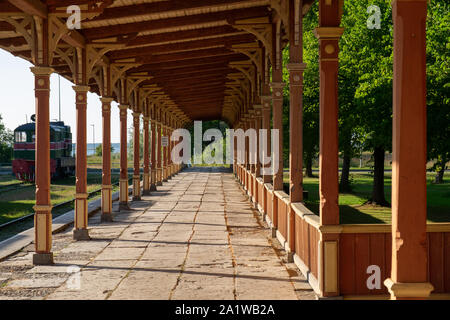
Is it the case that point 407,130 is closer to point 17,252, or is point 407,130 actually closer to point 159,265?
point 159,265

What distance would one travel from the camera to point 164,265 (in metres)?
9.51

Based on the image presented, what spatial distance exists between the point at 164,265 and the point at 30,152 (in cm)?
2757

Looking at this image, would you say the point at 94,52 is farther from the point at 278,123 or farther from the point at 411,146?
the point at 411,146

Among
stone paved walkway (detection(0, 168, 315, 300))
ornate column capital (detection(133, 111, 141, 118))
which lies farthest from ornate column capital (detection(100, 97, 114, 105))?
ornate column capital (detection(133, 111, 141, 118))

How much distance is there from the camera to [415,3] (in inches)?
167

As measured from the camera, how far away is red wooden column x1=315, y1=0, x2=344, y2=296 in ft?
22.3

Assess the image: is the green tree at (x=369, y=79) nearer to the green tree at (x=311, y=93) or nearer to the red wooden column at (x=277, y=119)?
the green tree at (x=311, y=93)

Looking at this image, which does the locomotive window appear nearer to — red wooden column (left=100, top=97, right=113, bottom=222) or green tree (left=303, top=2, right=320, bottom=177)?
green tree (left=303, top=2, right=320, bottom=177)

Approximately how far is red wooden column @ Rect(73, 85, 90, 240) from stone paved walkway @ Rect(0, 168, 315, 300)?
13.5 inches

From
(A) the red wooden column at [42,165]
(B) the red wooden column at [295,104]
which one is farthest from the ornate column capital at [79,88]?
(B) the red wooden column at [295,104]

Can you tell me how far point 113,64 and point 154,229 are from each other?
497 cm

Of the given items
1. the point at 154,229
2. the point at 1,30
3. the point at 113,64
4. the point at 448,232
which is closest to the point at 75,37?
the point at 1,30

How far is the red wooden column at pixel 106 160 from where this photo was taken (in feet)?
49.1

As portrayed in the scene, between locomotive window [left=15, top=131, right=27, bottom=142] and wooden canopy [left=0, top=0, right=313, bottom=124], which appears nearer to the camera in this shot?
wooden canopy [left=0, top=0, right=313, bottom=124]
